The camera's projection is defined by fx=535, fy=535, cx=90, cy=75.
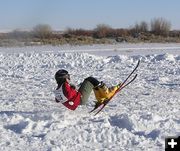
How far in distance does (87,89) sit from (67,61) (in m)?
12.3

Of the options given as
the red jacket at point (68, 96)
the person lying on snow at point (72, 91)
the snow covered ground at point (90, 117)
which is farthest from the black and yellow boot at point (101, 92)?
the red jacket at point (68, 96)

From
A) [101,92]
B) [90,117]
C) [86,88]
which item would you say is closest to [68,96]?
[86,88]

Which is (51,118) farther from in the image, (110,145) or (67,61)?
(67,61)

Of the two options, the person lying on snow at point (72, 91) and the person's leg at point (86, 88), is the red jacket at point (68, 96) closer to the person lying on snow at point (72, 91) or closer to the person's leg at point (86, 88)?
the person lying on snow at point (72, 91)

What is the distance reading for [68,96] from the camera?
9.62 m

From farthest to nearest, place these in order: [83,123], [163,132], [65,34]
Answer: [65,34]
[83,123]
[163,132]

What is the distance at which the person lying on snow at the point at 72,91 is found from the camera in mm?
9609

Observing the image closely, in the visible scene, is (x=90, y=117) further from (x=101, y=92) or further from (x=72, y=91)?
(x=101, y=92)

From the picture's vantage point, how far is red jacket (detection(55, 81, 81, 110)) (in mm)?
9594

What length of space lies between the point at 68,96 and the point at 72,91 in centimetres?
13

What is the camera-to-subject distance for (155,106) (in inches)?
422

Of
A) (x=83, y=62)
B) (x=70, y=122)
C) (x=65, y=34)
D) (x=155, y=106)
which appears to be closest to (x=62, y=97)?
(x=70, y=122)

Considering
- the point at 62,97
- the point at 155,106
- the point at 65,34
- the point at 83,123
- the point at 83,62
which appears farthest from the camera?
the point at 65,34

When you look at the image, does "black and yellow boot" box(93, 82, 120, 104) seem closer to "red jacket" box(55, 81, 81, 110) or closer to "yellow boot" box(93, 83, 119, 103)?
"yellow boot" box(93, 83, 119, 103)
